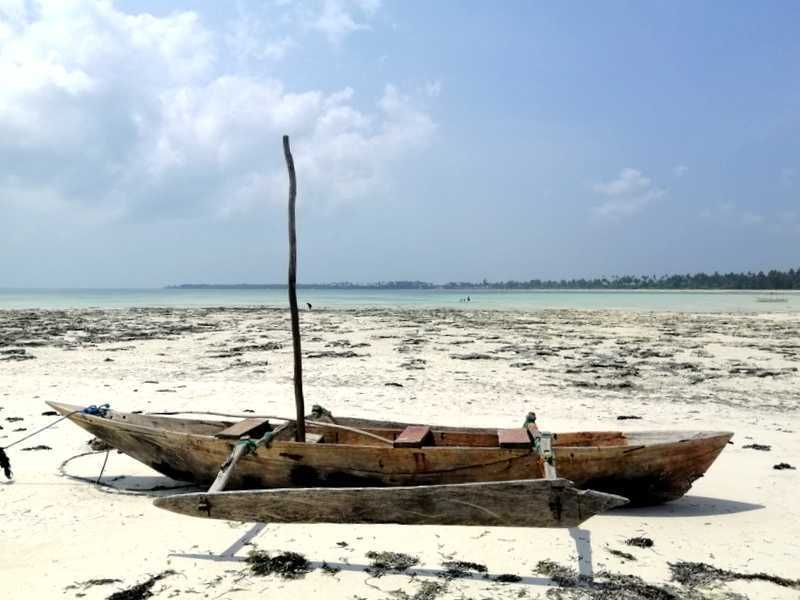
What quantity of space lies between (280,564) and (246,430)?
4.82 feet

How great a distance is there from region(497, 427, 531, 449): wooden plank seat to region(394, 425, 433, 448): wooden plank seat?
656 millimetres

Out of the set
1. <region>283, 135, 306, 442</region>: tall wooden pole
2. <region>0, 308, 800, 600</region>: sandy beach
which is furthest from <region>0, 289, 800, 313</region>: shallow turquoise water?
<region>283, 135, 306, 442</region>: tall wooden pole

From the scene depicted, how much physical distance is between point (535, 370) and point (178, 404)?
7933 mm

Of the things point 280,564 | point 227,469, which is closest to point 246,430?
point 227,469

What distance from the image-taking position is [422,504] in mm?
3654

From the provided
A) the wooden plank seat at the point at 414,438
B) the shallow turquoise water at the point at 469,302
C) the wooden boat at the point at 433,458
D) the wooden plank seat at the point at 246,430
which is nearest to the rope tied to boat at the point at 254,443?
the wooden boat at the point at 433,458

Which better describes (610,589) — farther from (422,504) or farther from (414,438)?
(414,438)

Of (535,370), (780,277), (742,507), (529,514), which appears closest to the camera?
(529,514)

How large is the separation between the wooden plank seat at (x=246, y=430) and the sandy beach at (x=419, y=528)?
0.76m

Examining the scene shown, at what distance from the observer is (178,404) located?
9.41 m

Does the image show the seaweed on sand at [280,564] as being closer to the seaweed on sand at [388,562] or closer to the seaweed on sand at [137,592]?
the seaweed on sand at [388,562]

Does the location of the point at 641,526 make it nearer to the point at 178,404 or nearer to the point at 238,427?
the point at 238,427

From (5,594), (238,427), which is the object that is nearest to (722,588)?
(238,427)

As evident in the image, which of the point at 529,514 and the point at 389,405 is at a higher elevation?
the point at 529,514
